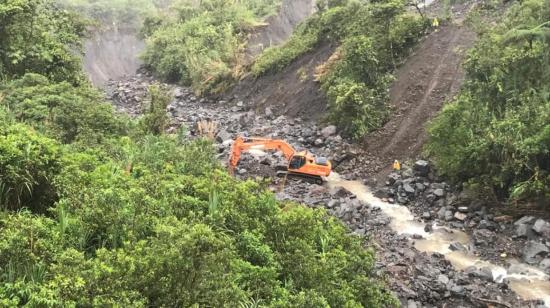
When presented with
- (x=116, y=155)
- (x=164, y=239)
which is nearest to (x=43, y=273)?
(x=164, y=239)

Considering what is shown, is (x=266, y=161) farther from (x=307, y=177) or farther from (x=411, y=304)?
(x=411, y=304)

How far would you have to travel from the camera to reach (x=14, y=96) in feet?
54.8

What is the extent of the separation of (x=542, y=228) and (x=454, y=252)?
8.09 ft

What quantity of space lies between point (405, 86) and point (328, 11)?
382 inches

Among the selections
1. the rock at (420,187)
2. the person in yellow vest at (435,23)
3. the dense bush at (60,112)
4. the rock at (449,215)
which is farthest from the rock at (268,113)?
the rock at (449,215)

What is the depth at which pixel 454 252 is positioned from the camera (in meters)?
14.6

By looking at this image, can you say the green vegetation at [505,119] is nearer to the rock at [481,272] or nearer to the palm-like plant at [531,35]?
the palm-like plant at [531,35]

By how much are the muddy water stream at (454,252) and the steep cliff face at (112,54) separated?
105ft

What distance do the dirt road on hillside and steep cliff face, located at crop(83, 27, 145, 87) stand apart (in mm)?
27914

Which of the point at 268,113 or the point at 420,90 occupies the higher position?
the point at 420,90

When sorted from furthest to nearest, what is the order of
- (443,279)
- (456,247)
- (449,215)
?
(449,215) < (456,247) < (443,279)

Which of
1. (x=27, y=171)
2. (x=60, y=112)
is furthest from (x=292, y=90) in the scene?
(x=27, y=171)

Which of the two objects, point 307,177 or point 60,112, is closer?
point 60,112

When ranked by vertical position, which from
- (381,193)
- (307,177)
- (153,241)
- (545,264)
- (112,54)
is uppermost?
(153,241)
